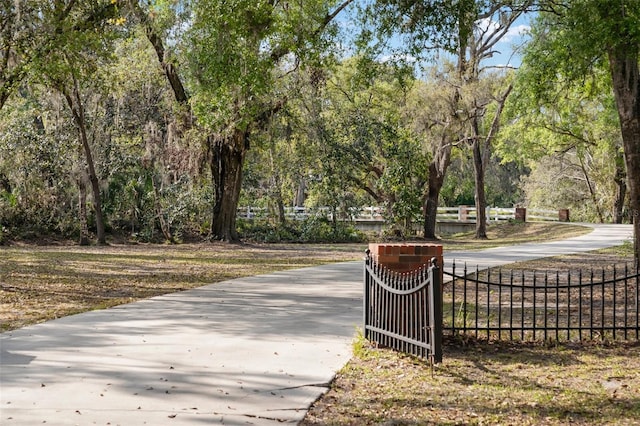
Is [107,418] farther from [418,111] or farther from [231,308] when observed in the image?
[418,111]

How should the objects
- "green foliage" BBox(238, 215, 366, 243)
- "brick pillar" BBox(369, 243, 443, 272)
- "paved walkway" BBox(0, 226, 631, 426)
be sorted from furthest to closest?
1. "green foliage" BBox(238, 215, 366, 243)
2. "brick pillar" BBox(369, 243, 443, 272)
3. "paved walkway" BBox(0, 226, 631, 426)

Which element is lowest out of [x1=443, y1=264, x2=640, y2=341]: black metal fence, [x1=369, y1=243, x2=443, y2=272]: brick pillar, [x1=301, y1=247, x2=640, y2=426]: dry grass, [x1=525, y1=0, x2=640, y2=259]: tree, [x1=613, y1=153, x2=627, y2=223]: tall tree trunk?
[x1=301, y1=247, x2=640, y2=426]: dry grass

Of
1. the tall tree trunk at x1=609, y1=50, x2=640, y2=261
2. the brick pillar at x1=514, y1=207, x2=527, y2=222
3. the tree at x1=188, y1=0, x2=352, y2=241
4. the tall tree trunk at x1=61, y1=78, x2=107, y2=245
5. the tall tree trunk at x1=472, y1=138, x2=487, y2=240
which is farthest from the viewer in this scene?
the brick pillar at x1=514, y1=207, x2=527, y2=222

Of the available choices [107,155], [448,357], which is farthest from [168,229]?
[448,357]

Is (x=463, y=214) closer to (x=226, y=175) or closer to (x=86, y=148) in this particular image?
(x=226, y=175)

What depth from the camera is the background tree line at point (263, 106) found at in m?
16.1

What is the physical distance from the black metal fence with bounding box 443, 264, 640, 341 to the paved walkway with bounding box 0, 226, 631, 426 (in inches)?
60.9

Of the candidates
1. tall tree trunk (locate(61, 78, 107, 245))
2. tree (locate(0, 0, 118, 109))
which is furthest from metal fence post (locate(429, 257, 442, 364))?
tall tree trunk (locate(61, 78, 107, 245))

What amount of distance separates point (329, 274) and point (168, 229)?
48.4 ft

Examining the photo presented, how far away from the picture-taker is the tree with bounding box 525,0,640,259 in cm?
1338

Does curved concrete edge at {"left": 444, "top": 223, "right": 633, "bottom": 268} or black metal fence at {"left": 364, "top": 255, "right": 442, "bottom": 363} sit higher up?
black metal fence at {"left": 364, "top": 255, "right": 442, "bottom": 363}

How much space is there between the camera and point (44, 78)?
17031mm

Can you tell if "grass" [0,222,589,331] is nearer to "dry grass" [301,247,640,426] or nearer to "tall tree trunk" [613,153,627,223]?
"dry grass" [301,247,640,426]

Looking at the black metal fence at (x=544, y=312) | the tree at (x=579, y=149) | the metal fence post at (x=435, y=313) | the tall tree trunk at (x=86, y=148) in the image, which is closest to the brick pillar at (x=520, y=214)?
the tree at (x=579, y=149)
